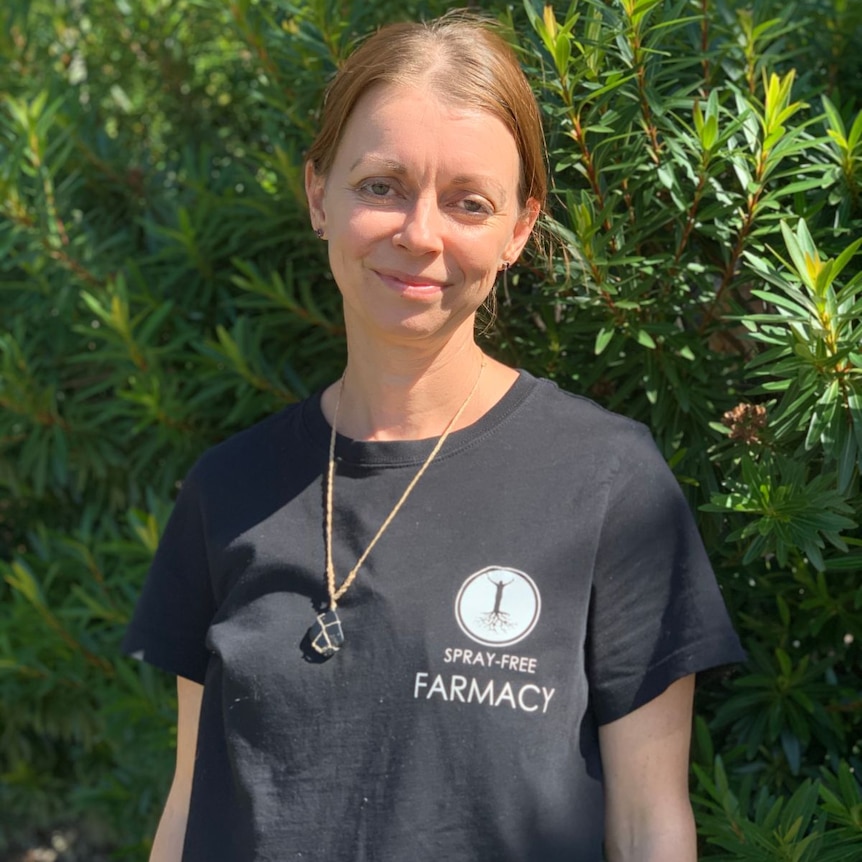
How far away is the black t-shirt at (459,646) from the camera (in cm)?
174

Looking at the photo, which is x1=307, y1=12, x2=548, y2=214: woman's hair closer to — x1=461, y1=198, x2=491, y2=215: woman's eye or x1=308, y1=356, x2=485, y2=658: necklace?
x1=461, y1=198, x2=491, y2=215: woman's eye

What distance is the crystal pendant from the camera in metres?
1.81

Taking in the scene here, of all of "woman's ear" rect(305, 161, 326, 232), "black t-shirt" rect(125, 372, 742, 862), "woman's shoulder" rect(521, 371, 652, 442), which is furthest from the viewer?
"woman's ear" rect(305, 161, 326, 232)

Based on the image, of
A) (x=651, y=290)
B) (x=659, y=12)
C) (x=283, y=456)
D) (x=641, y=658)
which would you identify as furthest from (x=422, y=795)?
(x=659, y=12)

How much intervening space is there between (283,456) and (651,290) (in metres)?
0.83

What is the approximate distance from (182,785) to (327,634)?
1.60 ft

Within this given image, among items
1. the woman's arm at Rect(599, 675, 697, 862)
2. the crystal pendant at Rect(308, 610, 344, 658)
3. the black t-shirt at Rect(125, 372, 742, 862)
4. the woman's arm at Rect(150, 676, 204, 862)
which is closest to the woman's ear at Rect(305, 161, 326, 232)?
the black t-shirt at Rect(125, 372, 742, 862)

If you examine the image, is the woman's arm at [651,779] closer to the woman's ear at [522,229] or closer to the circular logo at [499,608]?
the circular logo at [499,608]

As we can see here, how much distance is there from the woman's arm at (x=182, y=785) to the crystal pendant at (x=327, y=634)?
367mm

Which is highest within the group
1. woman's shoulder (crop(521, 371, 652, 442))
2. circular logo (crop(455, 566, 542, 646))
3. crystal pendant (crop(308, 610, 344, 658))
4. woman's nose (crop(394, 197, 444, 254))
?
woman's nose (crop(394, 197, 444, 254))

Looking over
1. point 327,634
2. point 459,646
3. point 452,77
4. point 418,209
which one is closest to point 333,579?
point 327,634

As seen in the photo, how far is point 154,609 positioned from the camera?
2092 mm

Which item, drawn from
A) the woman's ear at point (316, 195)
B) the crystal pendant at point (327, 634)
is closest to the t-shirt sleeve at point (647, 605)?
the crystal pendant at point (327, 634)

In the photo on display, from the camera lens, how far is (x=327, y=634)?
5.95ft
